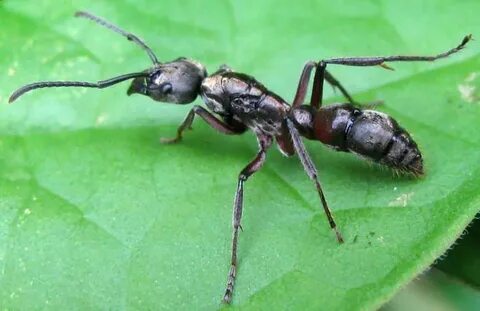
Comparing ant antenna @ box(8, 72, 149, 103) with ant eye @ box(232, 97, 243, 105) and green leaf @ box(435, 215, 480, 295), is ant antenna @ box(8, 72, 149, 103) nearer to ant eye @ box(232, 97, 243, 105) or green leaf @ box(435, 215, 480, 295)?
ant eye @ box(232, 97, 243, 105)

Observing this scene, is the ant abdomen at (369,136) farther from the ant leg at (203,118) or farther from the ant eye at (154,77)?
the ant eye at (154,77)

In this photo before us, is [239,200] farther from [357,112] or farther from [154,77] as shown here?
[154,77]

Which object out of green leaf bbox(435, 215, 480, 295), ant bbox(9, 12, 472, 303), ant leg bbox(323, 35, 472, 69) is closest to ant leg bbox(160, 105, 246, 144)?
ant bbox(9, 12, 472, 303)

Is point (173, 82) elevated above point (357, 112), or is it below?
below

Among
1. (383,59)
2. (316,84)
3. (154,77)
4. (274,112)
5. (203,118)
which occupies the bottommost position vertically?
(203,118)

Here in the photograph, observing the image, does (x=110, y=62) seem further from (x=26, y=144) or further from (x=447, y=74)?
(x=447, y=74)

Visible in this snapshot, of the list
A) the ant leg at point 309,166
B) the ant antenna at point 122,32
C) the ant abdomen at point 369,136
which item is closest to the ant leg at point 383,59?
the ant abdomen at point 369,136

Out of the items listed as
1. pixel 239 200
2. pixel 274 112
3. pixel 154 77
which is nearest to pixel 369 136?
pixel 274 112
